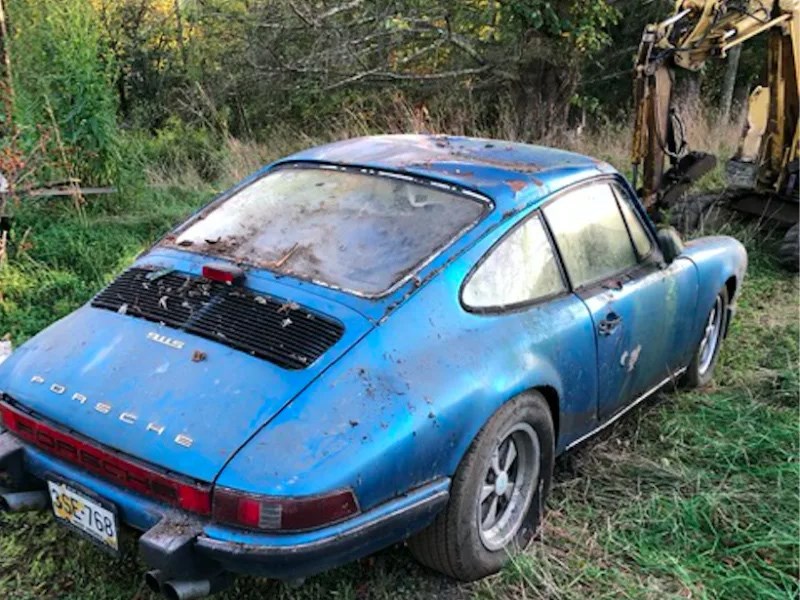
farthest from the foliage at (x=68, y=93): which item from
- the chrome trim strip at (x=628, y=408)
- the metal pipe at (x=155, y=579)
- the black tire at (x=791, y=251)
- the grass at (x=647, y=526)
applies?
the black tire at (x=791, y=251)

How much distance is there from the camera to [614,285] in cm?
371

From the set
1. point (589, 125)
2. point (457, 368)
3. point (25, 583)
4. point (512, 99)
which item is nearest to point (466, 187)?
point (457, 368)

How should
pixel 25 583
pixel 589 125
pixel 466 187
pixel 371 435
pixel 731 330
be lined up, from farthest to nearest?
pixel 589 125 < pixel 731 330 < pixel 466 187 < pixel 25 583 < pixel 371 435

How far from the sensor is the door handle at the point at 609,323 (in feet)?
11.5

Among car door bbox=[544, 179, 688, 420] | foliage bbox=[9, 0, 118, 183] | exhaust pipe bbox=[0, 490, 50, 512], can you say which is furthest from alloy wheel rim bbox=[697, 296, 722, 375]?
foliage bbox=[9, 0, 118, 183]

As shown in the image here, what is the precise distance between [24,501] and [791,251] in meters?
6.50

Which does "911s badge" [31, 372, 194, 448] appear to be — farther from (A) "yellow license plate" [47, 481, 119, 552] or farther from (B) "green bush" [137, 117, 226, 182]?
(B) "green bush" [137, 117, 226, 182]

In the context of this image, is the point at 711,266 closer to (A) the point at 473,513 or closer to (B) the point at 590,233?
(B) the point at 590,233

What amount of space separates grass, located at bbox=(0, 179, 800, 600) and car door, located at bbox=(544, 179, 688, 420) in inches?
14.4

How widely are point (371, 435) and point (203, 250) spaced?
1314 mm

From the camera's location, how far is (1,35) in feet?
23.5

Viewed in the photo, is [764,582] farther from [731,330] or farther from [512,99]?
[512,99]

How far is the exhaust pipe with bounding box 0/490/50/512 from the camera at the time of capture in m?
2.81

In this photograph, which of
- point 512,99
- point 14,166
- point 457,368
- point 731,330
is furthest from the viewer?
point 512,99
